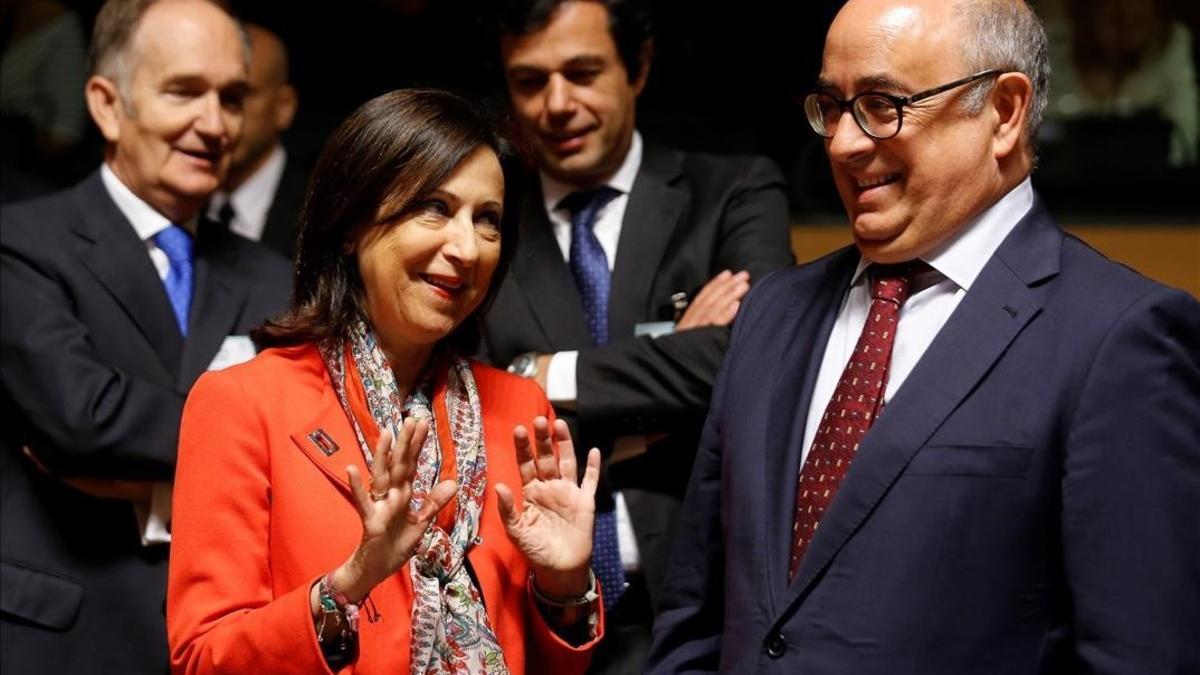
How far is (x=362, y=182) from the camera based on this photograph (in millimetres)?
2531

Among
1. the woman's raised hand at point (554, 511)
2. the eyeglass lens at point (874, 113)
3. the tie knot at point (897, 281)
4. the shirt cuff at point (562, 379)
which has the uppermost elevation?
the eyeglass lens at point (874, 113)

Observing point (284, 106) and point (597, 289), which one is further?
point (284, 106)

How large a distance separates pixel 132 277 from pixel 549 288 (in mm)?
799

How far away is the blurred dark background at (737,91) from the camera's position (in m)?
5.23

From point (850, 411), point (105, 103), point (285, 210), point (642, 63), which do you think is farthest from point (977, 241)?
point (285, 210)

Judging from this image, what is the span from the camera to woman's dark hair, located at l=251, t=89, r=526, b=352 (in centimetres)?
253

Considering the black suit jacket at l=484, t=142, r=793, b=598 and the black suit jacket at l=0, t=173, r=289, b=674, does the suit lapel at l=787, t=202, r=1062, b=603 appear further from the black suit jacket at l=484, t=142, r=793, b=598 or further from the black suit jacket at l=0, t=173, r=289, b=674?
the black suit jacket at l=0, t=173, r=289, b=674

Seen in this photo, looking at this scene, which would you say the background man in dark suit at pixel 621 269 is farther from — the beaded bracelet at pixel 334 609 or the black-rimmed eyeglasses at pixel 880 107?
the beaded bracelet at pixel 334 609

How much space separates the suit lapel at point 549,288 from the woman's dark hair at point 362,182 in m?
0.66

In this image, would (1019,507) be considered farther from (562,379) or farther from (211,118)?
(211,118)

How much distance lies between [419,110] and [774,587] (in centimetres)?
89

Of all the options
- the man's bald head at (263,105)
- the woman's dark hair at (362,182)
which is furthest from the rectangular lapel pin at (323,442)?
the man's bald head at (263,105)

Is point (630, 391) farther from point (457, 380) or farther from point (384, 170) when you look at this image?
point (384, 170)

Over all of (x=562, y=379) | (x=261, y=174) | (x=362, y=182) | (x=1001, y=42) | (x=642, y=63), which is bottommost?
(x=562, y=379)
